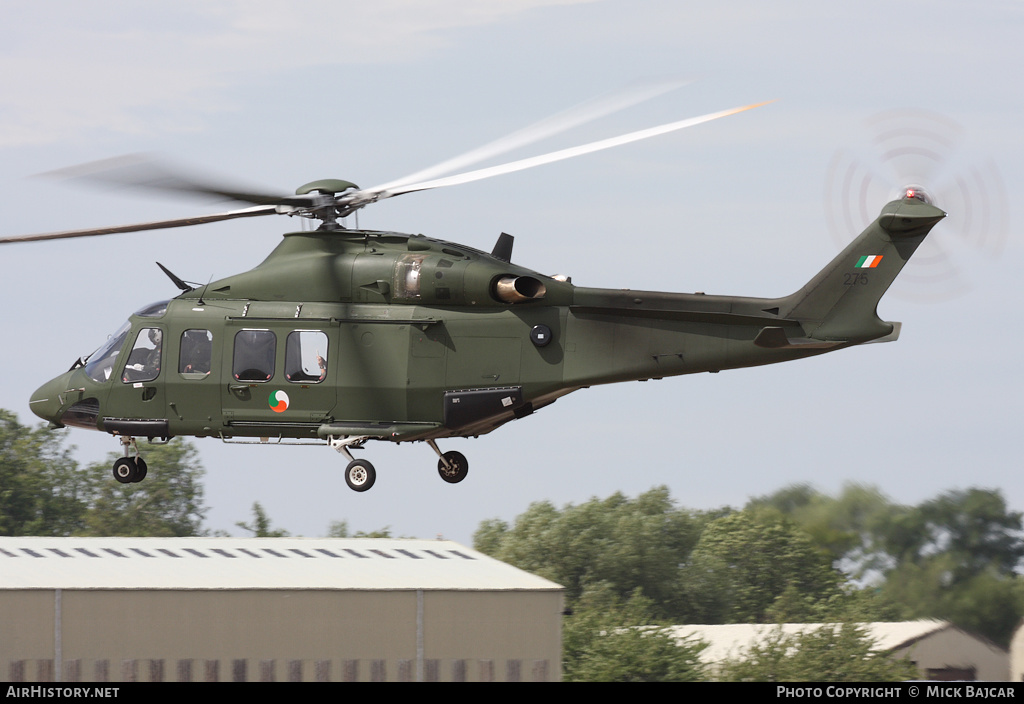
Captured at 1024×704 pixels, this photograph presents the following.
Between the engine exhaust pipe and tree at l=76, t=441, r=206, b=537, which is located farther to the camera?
tree at l=76, t=441, r=206, b=537

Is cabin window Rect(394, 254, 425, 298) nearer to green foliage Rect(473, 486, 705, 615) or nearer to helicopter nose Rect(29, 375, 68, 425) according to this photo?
helicopter nose Rect(29, 375, 68, 425)

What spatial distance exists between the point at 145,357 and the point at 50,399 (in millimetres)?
2578

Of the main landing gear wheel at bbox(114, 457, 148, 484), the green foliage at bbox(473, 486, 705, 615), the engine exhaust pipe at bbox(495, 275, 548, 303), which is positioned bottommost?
the green foliage at bbox(473, 486, 705, 615)

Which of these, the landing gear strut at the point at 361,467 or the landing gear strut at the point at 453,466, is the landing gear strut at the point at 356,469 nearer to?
the landing gear strut at the point at 361,467

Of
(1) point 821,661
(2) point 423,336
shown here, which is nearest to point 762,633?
(1) point 821,661

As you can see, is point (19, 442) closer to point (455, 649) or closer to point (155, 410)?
point (455, 649)

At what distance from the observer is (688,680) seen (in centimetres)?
5003

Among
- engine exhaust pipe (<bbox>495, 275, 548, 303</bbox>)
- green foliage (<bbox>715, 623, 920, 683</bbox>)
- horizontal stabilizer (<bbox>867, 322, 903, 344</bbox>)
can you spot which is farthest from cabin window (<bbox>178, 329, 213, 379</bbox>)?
green foliage (<bbox>715, 623, 920, 683</bbox>)

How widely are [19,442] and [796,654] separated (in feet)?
156

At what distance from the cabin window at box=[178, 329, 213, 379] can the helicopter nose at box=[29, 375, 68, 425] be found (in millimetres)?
3021

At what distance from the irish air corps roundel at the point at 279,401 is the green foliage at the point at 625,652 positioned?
995 inches

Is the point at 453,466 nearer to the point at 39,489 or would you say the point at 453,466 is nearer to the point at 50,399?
the point at 50,399

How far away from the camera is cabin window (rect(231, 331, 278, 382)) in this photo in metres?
26.3

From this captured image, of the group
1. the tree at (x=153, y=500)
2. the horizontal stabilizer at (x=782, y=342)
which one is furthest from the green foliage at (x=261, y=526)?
the horizontal stabilizer at (x=782, y=342)
